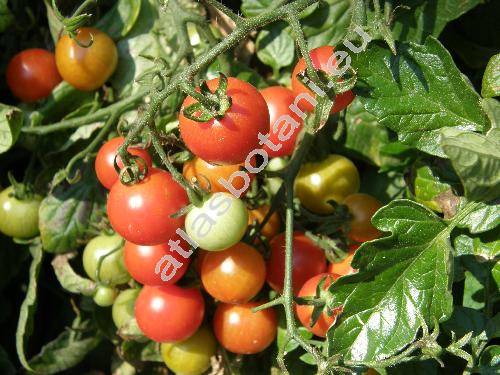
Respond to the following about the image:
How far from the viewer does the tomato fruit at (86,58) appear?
1.29 m

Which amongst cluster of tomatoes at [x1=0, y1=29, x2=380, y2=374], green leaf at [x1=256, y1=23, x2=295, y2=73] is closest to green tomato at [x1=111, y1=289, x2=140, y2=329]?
cluster of tomatoes at [x1=0, y1=29, x2=380, y2=374]

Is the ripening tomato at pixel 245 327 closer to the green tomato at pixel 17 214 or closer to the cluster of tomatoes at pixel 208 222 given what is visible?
the cluster of tomatoes at pixel 208 222

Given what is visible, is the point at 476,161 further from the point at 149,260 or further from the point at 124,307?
the point at 124,307

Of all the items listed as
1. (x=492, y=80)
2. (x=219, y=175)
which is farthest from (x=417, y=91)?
(x=219, y=175)

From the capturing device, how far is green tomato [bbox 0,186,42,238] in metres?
1.35

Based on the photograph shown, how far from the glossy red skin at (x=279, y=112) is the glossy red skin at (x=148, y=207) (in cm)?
19

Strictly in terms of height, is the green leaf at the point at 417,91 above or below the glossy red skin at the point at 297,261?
above

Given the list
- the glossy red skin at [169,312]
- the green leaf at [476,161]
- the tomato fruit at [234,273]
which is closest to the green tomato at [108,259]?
the glossy red skin at [169,312]

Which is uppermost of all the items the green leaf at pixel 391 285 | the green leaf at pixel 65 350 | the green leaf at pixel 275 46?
the green leaf at pixel 275 46

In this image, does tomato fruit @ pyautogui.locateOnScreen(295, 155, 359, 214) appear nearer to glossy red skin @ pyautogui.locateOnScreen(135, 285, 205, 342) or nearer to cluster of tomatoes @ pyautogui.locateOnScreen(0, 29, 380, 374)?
cluster of tomatoes @ pyautogui.locateOnScreen(0, 29, 380, 374)

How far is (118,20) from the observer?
1.38 m

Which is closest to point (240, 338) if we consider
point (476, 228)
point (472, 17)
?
point (476, 228)

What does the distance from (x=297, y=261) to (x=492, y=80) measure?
0.47 m

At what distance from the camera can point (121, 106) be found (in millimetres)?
1241
